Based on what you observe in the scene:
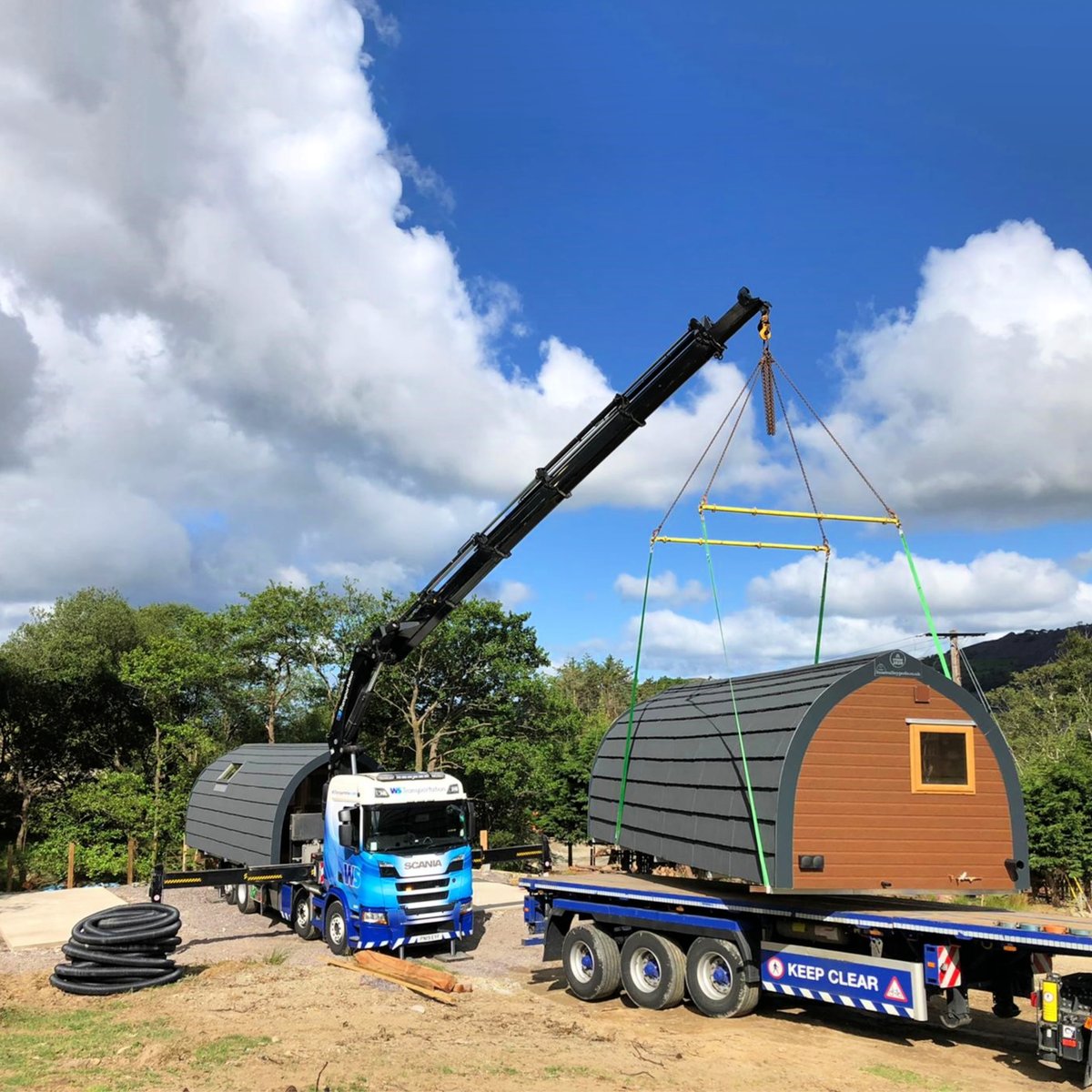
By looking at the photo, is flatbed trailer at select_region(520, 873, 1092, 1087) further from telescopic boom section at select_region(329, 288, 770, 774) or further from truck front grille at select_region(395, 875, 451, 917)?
telescopic boom section at select_region(329, 288, 770, 774)

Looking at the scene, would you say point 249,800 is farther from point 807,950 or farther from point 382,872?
point 807,950

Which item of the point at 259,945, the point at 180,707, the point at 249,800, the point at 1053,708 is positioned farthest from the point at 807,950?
the point at 1053,708

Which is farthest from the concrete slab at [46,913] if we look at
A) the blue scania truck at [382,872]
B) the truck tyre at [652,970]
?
the truck tyre at [652,970]

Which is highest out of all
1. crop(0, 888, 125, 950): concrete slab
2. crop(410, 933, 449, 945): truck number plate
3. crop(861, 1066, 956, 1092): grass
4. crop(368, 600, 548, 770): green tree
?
crop(368, 600, 548, 770): green tree

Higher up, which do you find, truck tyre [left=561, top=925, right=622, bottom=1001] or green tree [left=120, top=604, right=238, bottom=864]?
green tree [left=120, top=604, right=238, bottom=864]

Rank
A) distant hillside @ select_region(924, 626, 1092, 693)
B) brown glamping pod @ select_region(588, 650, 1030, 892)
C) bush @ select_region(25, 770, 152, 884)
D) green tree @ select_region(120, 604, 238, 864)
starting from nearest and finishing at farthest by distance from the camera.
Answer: brown glamping pod @ select_region(588, 650, 1030, 892), bush @ select_region(25, 770, 152, 884), green tree @ select_region(120, 604, 238, 864), distant hillside @ select_region(924, 626, 1092, 693)

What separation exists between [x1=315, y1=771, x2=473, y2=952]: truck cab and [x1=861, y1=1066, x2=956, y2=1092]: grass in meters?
7.80

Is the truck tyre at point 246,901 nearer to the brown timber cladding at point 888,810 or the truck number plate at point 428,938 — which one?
the truck number plate at point 428,938

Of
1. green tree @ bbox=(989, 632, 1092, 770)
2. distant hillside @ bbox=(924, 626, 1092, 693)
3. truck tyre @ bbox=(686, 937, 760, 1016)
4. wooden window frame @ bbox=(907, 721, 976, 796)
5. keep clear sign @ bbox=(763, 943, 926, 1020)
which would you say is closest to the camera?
keep clear sign @ bbox=(763, 943, 926, 1020)

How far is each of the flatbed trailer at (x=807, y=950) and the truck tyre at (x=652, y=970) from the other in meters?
0.02

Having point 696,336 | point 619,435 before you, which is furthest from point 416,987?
point 696,336

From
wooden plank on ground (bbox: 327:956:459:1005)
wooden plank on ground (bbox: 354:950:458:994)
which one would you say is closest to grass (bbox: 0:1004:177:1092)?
wooden plank on ground (bbox: 327:956:459:1005)

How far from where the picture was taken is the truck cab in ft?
49.5

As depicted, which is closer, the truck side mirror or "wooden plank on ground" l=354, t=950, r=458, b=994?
"wooden plank on ground" l=354, t=950, r=458, b=994
